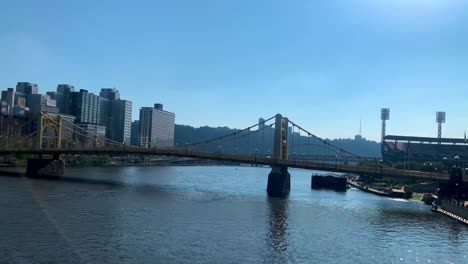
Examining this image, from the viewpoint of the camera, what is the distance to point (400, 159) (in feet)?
394

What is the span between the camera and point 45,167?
234ft

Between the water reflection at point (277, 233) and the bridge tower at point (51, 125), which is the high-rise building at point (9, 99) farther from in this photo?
the water reflection at point (277, 233)

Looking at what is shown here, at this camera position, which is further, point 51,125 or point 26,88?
point 26,88

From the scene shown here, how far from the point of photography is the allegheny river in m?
22.8

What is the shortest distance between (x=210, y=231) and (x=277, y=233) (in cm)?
356

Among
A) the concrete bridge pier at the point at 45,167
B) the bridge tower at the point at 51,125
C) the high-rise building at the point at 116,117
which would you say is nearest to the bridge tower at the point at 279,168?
the concrete bridge pier at the point at 45,167

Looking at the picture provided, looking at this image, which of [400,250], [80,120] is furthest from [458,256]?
[80,120]

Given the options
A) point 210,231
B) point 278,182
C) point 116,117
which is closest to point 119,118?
point 116,117

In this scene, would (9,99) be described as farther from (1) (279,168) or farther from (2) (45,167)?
(1) (279,168)

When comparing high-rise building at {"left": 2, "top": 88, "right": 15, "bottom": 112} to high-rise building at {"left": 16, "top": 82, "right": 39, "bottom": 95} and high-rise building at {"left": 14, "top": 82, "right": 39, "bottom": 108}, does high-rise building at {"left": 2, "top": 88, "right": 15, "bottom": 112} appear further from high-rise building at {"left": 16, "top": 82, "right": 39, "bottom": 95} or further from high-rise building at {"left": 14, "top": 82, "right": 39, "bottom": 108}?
high-rise building at {"left": 16, "top": 82, "right": 39, "bottom": 95}

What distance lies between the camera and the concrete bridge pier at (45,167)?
227 ft

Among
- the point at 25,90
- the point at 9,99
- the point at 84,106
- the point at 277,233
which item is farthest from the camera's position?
the point at 84,106

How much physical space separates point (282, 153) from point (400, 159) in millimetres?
66576

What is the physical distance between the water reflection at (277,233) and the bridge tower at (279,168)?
11460 millimetres
